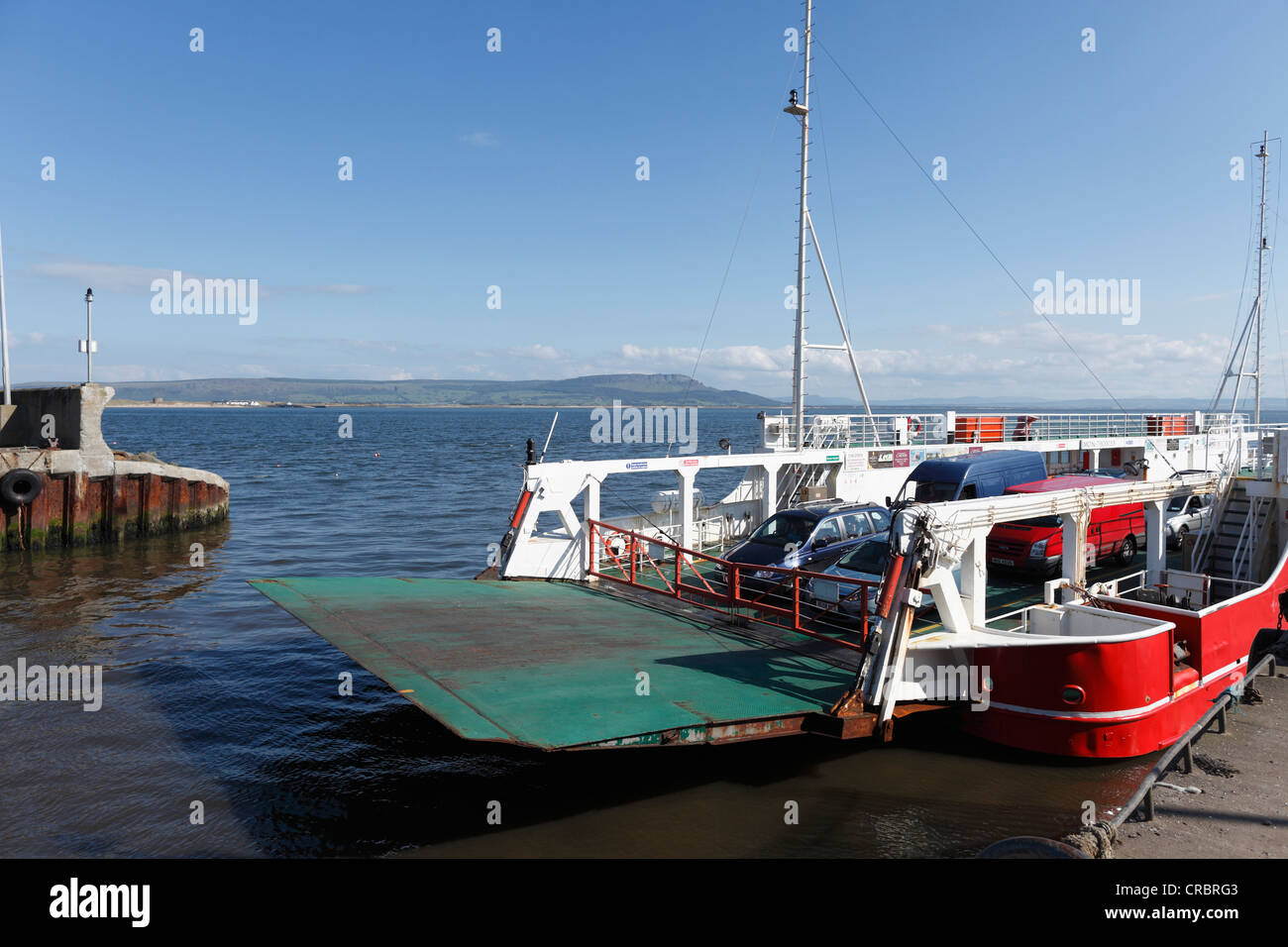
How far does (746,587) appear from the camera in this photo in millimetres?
13422

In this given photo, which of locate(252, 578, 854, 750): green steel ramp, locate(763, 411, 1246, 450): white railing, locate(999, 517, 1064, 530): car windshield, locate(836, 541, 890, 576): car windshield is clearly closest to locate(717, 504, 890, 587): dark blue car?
locate(836, 541, 890, 576): car windshield

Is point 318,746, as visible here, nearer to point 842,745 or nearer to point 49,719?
point 49,719

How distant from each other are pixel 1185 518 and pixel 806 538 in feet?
29.9

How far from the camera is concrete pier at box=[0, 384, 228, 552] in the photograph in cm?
2591

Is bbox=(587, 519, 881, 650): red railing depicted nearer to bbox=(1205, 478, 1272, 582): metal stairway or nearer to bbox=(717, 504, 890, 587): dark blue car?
bbox=(717, 504, 890, 587): dark blue car

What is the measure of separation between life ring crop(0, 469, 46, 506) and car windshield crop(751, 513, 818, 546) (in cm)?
2339

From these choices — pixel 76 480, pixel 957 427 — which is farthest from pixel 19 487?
pixel 957 427

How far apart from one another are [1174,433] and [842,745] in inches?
1221

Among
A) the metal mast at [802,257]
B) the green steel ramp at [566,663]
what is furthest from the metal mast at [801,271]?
the green steel ramp at [566,663]

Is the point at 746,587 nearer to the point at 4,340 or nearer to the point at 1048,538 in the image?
the point at 1048,538

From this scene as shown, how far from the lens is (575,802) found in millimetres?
9602

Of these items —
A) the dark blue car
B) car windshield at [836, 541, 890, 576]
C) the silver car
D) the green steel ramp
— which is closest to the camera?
the green steel ramp

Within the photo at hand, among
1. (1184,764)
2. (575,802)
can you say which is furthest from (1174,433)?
(575,802)
